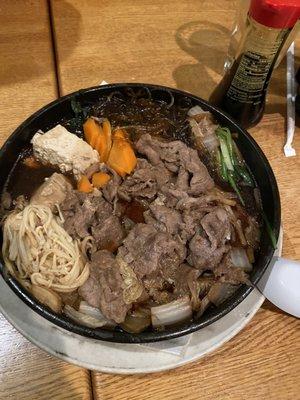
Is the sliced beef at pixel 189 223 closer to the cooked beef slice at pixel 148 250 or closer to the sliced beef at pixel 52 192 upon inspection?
the cooked beef slice at pixel 148 250

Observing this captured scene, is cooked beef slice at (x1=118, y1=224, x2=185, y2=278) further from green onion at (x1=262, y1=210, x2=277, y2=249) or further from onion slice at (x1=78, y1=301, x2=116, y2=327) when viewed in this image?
green onion at (x1=262, y1=210, x2=277, y2=249)

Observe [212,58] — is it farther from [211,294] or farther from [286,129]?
[211,294]

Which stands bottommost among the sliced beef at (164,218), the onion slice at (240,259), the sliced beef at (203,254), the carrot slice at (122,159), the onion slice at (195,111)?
the onion slice at (240,259)

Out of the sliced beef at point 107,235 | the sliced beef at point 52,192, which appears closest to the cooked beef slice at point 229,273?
the sliced beef at point 107,235

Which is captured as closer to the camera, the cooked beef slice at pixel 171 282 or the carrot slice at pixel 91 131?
the cooked beef slice at pixel 171 282

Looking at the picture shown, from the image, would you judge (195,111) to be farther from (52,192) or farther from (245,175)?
(52,192)

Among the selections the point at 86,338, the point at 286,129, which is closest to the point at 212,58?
the point at 286,129

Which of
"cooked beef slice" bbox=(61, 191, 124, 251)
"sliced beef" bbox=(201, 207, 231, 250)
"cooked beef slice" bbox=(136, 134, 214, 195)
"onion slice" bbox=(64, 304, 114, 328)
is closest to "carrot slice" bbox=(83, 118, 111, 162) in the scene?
"cooked beef slice" bbox=(136, 134, 214, 195)
